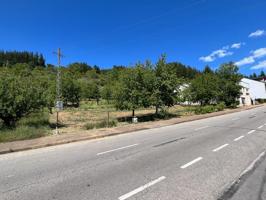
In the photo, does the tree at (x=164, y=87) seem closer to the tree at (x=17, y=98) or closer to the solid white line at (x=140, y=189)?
the tree at (x=17, y=98)

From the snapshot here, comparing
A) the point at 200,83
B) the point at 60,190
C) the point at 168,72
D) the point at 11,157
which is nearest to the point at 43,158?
the point at 11,157

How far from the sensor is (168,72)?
29.1 metres

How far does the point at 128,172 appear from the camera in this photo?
6551 millimetres

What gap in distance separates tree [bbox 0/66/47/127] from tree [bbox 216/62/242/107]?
4071cm

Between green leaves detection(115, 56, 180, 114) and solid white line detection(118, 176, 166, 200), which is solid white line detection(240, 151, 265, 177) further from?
green leaves detection(115, 56, 180, 114)

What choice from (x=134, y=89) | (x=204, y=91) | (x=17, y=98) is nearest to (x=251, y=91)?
(x=204, y=91)

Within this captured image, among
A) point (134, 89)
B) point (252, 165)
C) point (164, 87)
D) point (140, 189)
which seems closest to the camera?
point (140, 189)

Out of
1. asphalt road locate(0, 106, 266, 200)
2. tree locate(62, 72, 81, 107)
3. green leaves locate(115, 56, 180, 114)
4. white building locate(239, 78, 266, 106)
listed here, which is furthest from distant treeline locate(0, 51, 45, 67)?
asphalt road locate(0, 106, 266, 200)

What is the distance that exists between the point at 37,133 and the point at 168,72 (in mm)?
18611

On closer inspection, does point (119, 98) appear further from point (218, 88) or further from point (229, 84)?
point (229, 84)

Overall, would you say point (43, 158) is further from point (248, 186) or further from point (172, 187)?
point (248, 186)

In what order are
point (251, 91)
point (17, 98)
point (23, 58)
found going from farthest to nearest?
1. point (23, 58)
2. point (251, 91)
3. point (17, 98)

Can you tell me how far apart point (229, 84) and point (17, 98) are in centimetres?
4535

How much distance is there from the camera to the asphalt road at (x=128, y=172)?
5.04 metres
